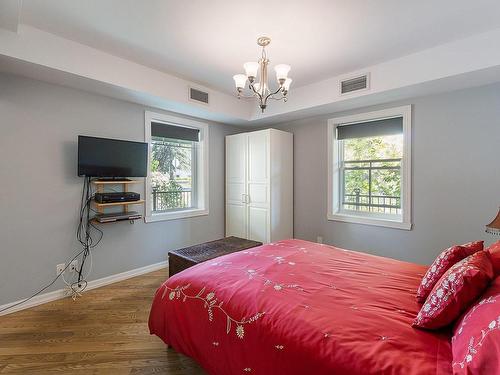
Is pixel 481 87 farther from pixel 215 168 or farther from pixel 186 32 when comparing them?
pixel 215 168

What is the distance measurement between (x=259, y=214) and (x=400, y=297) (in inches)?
108

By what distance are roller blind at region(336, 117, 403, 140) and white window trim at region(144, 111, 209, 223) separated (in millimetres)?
2093

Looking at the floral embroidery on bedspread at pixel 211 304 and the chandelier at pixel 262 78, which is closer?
the floral embroidery on bedspread at pixel 211 304

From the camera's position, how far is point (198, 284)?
170 cm

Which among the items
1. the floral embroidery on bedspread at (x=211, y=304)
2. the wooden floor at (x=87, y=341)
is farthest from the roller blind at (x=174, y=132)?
the floral embroidery on bedspread at (x=211, y=304)

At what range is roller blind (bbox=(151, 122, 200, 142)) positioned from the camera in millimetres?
3754

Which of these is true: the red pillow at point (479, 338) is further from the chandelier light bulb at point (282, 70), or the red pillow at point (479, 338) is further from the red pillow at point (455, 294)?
the chandelier light bulb at point (282, 70)

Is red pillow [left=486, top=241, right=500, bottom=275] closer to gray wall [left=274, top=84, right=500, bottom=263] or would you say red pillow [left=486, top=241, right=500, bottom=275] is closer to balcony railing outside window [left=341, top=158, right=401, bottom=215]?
gray wall [left=274, top=84, right=500, bottom=263]

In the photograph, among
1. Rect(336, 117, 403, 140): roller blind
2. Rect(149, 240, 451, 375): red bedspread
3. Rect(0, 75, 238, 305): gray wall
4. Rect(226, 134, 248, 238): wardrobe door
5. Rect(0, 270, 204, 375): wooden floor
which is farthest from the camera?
Rect(226, 134, 248, 238): wardrobe door

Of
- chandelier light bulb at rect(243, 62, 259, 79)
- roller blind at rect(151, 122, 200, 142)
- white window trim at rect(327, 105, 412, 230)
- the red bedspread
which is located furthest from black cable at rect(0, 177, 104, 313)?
white window trim at rect(327, 105, 412, 230)

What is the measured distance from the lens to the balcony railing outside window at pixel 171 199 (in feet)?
12.7

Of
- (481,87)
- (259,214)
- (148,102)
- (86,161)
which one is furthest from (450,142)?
(86,161)

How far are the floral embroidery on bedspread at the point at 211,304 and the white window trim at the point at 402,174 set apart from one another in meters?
2.67

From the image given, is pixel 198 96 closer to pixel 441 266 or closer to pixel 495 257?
pixel 441 266
